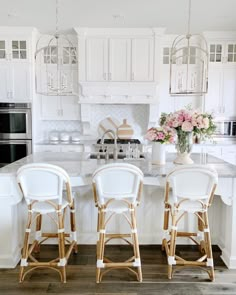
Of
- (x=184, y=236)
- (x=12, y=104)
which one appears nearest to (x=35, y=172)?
(x=184, y=236)

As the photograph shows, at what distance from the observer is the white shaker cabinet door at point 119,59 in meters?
5.13

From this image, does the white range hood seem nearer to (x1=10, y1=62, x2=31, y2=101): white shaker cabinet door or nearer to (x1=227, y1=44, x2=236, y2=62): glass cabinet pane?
(x1=10, y1=62, x2=31, y2=101): white shaker cabinet door

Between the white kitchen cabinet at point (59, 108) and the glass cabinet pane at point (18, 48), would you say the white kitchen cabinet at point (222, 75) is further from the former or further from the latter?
the glass cabinet pane at point (18, 48)

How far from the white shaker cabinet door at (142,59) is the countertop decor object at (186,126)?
7.66ft

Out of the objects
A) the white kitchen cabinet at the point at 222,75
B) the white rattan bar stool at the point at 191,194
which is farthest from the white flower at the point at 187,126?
the white kitchen cabinet at the point at 222,75

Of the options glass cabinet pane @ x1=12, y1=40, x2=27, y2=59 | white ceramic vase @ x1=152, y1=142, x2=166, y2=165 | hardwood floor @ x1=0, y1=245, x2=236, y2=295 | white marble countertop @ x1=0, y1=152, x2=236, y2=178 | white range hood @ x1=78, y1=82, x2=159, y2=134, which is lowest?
hardwood floor @ x1=0, y1=245, x2=236, y2=295

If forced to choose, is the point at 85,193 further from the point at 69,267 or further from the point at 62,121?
the point at 62,121

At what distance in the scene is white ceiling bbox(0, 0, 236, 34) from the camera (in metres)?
3.82

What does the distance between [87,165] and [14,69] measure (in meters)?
2.94

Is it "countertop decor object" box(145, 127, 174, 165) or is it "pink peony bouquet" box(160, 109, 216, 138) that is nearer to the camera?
"pink peony bouquet" box(160, 109, 216, 138)

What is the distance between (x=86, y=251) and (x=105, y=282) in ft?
1.90

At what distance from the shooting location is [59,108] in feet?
17.9

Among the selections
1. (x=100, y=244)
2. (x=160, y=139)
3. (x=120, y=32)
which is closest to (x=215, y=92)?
(x=120, y=32)

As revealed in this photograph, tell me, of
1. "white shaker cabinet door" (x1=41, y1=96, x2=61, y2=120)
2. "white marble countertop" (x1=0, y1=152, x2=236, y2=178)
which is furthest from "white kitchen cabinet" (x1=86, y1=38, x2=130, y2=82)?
"white marble countertop" (x1=0, y1=152, x2=236, y2=178)
